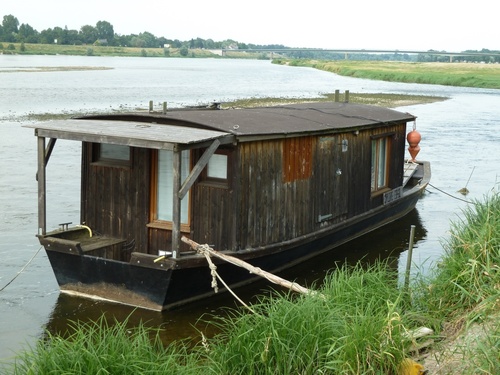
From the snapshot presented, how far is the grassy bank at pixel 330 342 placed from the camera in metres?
7.02

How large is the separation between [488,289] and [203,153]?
13.4ft

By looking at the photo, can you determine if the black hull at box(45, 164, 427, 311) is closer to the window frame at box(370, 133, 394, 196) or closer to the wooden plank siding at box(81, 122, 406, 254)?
the wooden plank siding at box(81, 122, 406, 254)

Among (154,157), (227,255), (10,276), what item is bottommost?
(10,276)

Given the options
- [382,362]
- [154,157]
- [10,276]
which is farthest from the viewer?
[10,276]

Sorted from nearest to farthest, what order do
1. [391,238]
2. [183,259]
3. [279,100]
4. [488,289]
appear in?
1. [488,289]
2. [183,259]
3. [391,238]
4. [279,100]

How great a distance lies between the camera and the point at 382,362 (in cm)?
720

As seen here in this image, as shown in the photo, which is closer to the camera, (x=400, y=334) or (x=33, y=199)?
(x=400, y=334)

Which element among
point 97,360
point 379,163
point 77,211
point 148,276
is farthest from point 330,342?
point 77,211

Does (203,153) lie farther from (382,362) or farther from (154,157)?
(382,362)

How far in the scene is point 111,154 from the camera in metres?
12.1

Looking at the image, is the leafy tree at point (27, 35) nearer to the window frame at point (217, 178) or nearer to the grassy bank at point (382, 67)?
the grassy bank at point (382, 67)

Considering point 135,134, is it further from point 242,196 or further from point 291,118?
point 291,118

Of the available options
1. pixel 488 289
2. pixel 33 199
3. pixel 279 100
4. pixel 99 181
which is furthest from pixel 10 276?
pixel 279 100

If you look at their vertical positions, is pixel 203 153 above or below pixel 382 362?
above
